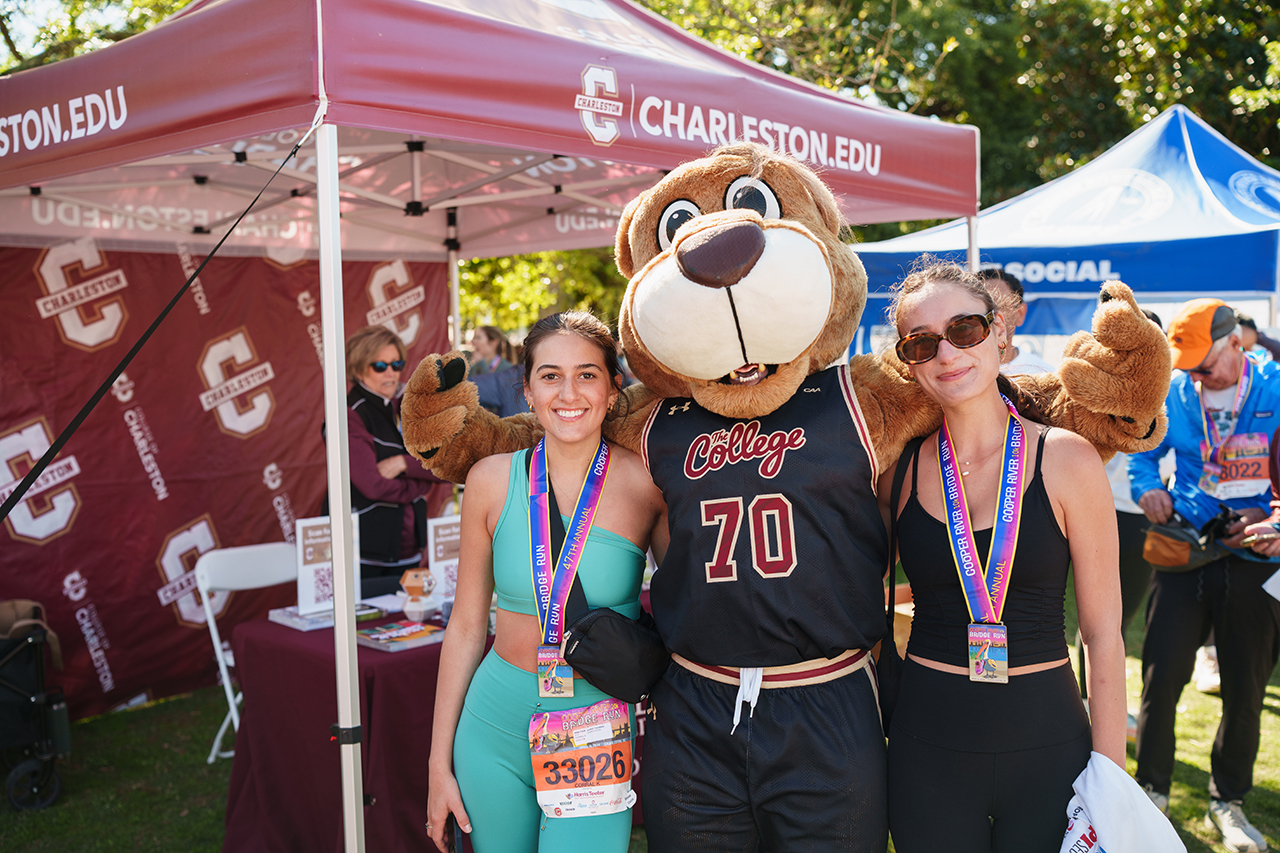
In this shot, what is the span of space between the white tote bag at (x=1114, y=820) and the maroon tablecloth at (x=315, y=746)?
1.93m

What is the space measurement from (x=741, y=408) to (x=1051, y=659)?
0.75 meters

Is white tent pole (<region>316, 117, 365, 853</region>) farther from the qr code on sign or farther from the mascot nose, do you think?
the qr code on sign

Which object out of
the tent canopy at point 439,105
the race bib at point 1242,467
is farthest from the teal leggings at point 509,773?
the race bib at point 1242,467

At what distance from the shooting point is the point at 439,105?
236 cm

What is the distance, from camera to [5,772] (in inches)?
160

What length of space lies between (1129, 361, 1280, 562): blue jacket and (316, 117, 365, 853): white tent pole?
9.44ft

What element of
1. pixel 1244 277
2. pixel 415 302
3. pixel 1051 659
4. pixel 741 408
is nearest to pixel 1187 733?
pixel 1244 277

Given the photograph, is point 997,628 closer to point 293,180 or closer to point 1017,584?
point 1017,584

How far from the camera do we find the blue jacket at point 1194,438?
3445 millimetres

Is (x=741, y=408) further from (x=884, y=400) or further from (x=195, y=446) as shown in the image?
(x=195, y=446)

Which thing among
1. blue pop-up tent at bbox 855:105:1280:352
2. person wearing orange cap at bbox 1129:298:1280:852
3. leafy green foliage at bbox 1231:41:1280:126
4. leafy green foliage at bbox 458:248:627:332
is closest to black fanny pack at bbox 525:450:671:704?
person wearing orange cap at bbox 1129:298:1280:852

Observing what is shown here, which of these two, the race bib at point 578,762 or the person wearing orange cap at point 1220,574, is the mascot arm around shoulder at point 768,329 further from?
the person wearing orange cap at point 1220,574

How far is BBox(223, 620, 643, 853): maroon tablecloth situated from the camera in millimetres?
2809

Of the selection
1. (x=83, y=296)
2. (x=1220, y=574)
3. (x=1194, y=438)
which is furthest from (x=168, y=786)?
(x=1194, y=438)
